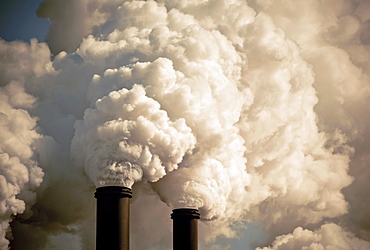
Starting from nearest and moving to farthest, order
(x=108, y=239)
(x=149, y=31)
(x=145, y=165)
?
1. (x=108, y=239)
2. (x=145, y=165)
3. (x=149, y=31)

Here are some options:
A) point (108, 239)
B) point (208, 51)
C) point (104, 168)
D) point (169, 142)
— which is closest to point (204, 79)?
point (208, 51)

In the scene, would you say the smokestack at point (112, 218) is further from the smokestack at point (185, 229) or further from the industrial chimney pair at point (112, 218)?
the smokestack at point (185, 229)

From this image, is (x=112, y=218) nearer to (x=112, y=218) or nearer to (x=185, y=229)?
(x=112, y=218)

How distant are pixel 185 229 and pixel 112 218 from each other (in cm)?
761

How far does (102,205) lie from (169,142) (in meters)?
4.91

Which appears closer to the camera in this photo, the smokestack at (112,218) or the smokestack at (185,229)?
the smokestack at (112,218)

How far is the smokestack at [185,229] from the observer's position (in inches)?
1647

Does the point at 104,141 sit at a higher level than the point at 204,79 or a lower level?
lower

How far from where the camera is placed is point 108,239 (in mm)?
35344

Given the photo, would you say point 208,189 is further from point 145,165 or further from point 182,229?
point 145,165

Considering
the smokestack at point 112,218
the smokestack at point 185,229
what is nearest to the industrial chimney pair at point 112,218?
the smokestack at point 112,218

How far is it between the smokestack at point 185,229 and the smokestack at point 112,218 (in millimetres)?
6497

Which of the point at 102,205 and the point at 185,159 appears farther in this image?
the point at 185,159

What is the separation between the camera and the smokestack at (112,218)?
35375mm
